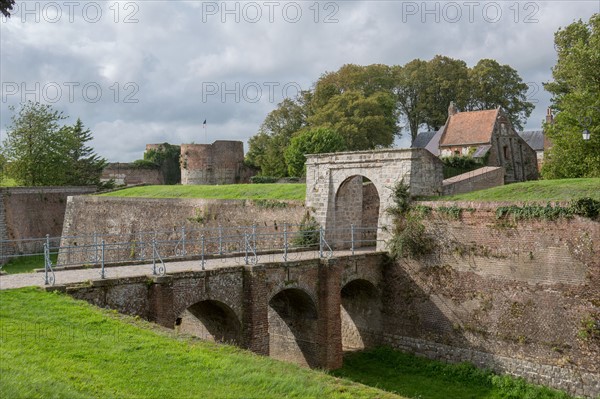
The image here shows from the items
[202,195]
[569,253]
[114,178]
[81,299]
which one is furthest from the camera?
[114,178]

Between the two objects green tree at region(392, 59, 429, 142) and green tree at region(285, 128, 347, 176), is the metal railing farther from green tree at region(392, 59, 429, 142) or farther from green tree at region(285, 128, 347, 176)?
green tree at region(392, 59, 429, 142)

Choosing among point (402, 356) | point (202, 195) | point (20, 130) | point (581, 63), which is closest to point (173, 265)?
point (402, 356)

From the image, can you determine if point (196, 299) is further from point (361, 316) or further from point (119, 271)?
point (361, 316)

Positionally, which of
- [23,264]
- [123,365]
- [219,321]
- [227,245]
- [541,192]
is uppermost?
[541,192]

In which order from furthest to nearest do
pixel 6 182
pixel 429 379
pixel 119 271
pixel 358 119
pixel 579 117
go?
pixel 6 182
pixel 358 119
pixel 579 117
pixel 429 379
pixel 119 271

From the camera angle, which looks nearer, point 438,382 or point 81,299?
point 81,299

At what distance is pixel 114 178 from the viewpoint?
48.0m

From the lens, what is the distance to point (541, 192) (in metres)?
18.2

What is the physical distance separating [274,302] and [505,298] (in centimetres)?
700

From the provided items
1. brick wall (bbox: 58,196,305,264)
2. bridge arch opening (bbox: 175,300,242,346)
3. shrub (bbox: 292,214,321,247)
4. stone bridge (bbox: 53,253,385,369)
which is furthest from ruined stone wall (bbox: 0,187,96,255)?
bridge arch opening (bbox: 175,300,242,346)

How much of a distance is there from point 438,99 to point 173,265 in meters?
38.1

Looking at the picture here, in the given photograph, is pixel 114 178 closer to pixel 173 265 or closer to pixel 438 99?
pixel 438 99

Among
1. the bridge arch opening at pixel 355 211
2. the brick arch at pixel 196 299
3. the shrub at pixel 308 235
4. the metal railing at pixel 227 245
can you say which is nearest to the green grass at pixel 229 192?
the shrub at pixel 308 235

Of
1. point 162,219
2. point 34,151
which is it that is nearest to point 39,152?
point 34,151
